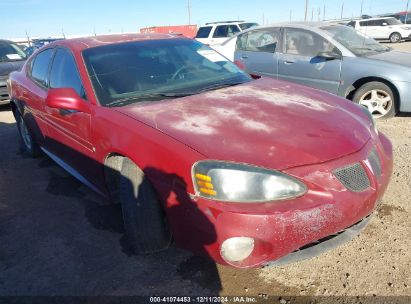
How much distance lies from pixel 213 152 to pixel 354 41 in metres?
5.04

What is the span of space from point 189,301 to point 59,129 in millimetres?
2076

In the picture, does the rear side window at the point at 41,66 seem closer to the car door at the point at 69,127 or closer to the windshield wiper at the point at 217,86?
the car door at the point at 69,127

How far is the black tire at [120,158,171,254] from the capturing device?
235cm

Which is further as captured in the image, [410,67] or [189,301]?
[410,67]

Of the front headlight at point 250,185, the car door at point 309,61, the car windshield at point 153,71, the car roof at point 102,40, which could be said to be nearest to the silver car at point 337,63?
the car door at point 309,61

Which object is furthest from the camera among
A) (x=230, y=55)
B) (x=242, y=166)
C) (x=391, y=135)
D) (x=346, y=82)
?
(x=230, y=55)

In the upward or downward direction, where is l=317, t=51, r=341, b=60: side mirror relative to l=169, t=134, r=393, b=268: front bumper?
upward

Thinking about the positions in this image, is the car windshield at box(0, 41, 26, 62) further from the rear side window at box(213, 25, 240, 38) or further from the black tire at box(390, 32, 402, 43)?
the black tire at box(390, 32, 402, 43)

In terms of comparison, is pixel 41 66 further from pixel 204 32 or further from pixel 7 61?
pixel 204 32

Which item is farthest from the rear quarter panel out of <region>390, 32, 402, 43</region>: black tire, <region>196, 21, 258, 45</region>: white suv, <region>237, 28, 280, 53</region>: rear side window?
<region>390, 32, 402, 43</region>: black tire

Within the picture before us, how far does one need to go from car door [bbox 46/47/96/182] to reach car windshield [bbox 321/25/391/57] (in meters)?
4.33

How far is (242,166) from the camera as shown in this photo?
1.99 meters

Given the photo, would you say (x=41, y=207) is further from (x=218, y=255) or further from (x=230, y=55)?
(x=230, y=55)

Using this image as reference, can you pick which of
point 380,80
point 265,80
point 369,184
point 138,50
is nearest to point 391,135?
point 380,80
